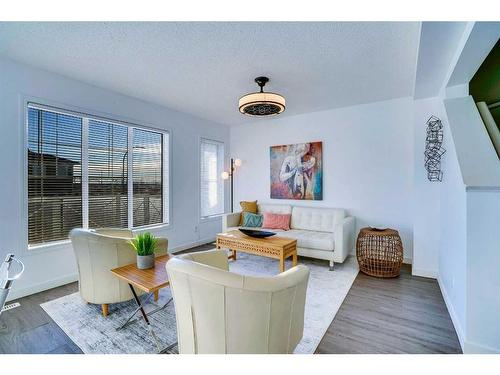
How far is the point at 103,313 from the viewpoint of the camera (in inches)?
Answer: 87.2

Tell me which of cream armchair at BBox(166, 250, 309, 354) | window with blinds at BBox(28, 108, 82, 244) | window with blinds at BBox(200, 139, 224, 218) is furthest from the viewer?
window with blinds at BBox(200, 139, 224, 218)

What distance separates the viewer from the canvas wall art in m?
4.41

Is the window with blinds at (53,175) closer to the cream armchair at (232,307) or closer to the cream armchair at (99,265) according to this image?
the cream armchair at (99,265)

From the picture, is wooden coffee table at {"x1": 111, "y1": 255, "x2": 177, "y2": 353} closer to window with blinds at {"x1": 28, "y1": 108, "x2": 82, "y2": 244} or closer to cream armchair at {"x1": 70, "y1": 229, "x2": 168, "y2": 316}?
cream armchair at {"x1": 70, "y1": 229, "x2": 168, "y2": 316}

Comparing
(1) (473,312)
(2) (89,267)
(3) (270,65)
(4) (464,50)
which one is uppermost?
(3) (270,65)

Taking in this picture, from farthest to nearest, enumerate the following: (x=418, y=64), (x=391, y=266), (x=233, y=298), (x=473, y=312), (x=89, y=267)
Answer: (x=391, y=266) < (x=418, y=64) < (x=89, y=267) < (x=473, y=312) < (x=233, y=298)

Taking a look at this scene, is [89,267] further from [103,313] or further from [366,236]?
[366,236]

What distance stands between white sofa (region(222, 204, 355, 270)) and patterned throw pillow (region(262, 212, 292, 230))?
114 millimetres

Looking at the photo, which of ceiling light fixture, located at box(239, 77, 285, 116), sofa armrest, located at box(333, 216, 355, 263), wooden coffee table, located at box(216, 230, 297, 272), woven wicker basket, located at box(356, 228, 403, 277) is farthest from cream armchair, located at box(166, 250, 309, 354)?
woven wicker basket, located at box(356, 228, 403, 277)

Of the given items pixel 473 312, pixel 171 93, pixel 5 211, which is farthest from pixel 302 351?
pixel 171 93

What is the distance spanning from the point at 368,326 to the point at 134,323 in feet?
6.86

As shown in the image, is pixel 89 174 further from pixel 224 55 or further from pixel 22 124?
pixel 224 55

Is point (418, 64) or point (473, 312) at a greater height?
point (418, 64)

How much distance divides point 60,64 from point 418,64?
3.86 metres
